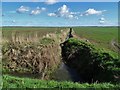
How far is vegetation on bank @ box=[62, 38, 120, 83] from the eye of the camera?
15627mm

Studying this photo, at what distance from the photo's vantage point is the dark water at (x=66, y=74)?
1848 cm

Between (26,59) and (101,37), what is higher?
(101,37)

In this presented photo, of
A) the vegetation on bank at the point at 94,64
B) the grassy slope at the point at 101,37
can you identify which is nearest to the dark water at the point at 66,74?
the vegetation on bank at the point at 94,64

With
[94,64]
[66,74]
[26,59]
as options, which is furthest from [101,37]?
[94,64]

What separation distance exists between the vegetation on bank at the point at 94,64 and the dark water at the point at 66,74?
0.34 m

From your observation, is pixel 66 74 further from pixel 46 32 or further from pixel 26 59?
pixel 46 32

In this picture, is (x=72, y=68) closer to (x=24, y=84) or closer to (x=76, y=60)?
(x=76, y=60)

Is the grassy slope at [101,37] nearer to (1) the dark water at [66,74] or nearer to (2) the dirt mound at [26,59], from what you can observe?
(1) the dark water at [66,74]

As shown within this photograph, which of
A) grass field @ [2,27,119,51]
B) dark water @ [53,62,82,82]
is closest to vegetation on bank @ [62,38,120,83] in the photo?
dark water @ [53,62,82,82]

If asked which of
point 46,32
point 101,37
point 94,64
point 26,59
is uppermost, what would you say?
point 46,32

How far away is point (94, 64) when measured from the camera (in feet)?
61.3

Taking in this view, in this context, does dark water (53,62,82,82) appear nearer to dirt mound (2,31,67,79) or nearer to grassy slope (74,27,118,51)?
dirt mound (2,31,67,79)

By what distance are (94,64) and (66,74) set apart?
201 centimetres

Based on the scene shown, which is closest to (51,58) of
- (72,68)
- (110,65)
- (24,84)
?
(72,68)
